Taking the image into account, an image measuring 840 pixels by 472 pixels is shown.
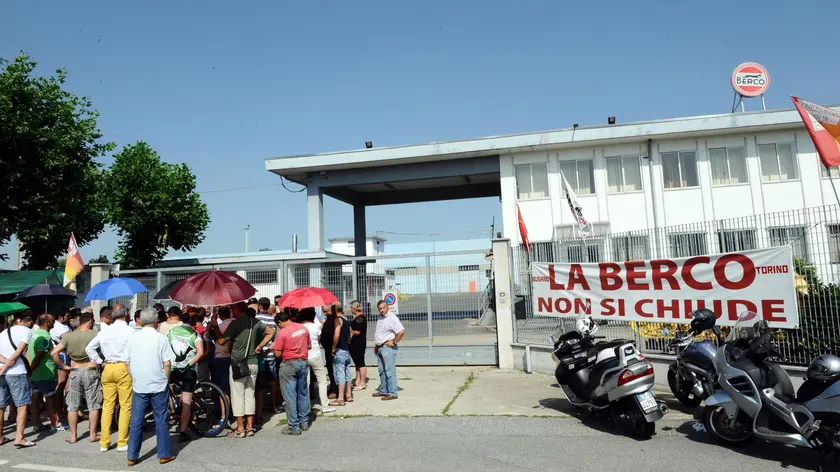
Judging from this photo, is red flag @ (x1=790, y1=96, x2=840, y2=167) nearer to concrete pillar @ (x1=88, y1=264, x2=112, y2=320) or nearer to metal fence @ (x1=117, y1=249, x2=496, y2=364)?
metal fence @ (x1=117, y1=249, x2=496, y2=364)

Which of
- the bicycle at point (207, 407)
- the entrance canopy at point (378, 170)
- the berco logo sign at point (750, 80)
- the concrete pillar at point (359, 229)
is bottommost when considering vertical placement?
the bicycle at point (207, 407)

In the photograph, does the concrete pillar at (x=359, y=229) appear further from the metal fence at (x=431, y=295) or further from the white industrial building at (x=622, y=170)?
the metal fence at (x=431, y=295)

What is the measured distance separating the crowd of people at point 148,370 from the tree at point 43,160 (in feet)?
46.2

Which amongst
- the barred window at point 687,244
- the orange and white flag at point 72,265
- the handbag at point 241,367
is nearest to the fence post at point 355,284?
the handbag at point 241,367

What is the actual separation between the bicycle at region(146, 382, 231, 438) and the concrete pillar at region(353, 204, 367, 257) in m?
19.2

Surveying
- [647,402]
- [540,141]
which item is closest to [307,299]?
[647,402]

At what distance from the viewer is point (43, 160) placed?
20.6 metres

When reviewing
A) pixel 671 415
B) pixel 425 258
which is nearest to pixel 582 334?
pixel 671 415

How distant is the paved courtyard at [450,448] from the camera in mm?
6062

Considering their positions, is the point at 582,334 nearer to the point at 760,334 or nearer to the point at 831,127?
the point at 760,334

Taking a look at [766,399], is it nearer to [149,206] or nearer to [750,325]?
[750,325]

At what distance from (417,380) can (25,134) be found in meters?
17.4

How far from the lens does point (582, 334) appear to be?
26.3 feet

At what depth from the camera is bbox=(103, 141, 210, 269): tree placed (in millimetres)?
30484
